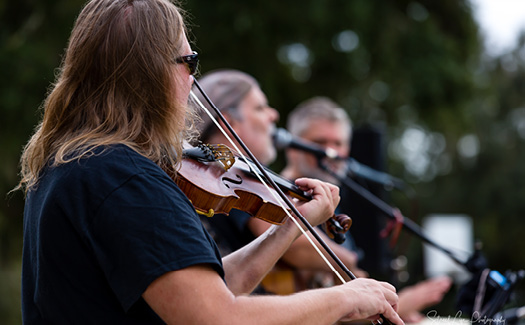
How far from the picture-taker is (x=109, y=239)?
4.87ft

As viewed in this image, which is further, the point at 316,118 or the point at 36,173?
the point at 316,118

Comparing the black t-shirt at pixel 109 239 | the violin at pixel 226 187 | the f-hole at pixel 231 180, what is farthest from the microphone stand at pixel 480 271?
the black t-shirt at pixel 109 239

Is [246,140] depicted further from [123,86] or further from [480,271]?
[123,86]

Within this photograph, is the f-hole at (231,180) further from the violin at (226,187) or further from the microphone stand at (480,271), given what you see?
the microphone stand at (480,271)

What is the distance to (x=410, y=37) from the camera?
8398 millimetres

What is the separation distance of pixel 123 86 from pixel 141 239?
49cm

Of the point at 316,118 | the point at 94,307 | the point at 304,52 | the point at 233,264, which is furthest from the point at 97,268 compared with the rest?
the point at 304,52

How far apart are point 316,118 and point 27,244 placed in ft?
9.81

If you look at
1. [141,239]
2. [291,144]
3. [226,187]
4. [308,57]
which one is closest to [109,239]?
[141,239]

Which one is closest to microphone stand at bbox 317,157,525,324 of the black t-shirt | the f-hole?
the f-hole

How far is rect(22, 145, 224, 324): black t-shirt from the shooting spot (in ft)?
4.82

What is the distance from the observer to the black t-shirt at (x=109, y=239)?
1.47 meters

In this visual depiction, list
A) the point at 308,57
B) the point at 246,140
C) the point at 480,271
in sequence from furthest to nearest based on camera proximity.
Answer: the point at 308,57 → the point at 246,140 → the point at 480,271

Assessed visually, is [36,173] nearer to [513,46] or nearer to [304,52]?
[304,52]
